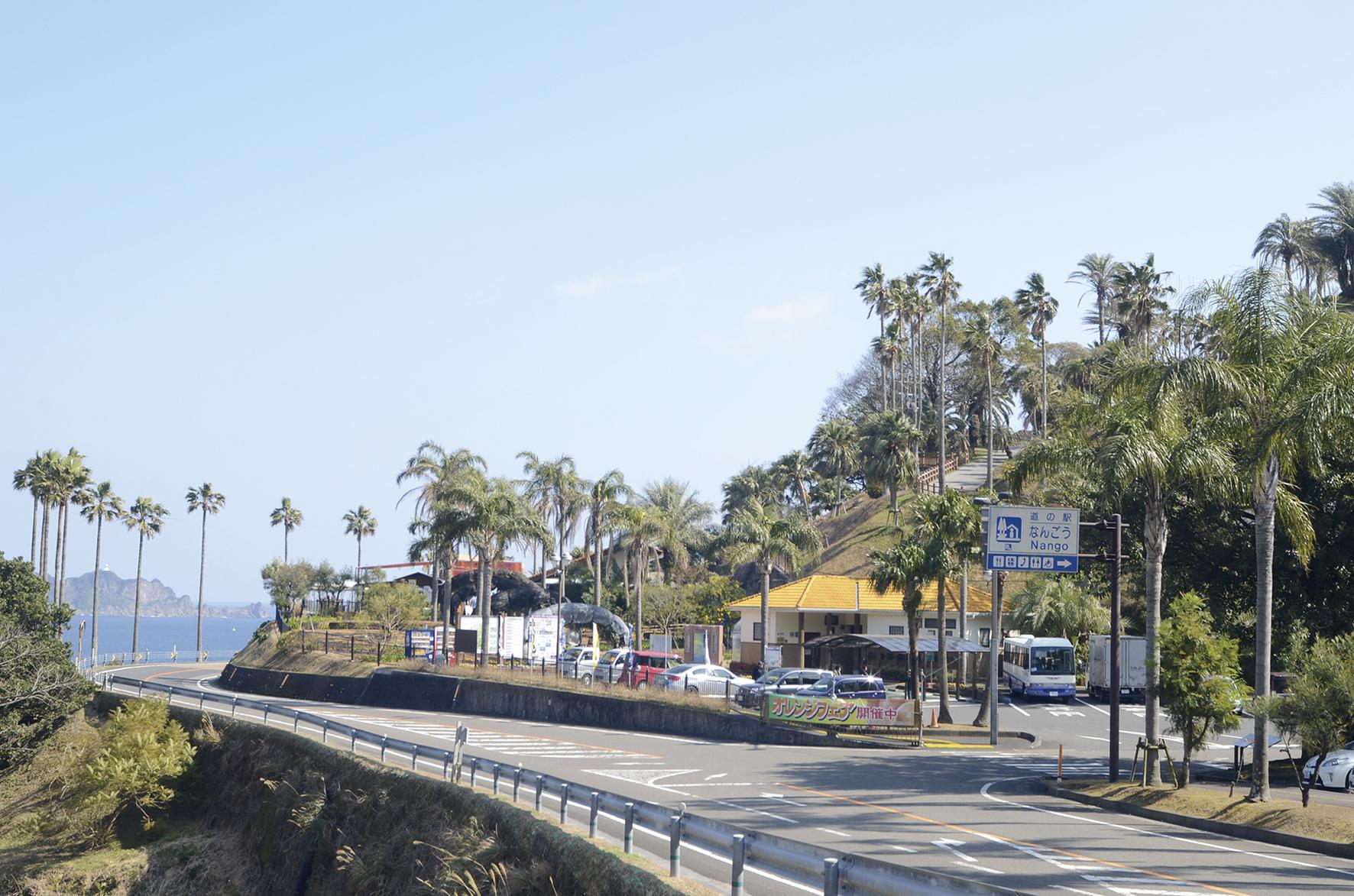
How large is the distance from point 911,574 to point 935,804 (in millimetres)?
16820

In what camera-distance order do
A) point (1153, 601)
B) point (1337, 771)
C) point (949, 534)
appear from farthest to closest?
point (949, 534) < point (1337, 771) < point (1153, 601)

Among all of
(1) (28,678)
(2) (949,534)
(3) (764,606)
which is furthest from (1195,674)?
(1) (28,678)

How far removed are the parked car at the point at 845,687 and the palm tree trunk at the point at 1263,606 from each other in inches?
667

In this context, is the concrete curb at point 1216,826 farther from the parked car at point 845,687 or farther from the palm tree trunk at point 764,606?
the palm tree trunk at point 764,606

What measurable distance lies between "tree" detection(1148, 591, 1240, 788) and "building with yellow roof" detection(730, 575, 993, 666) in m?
36.2

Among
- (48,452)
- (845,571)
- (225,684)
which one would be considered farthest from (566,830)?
(48,452)

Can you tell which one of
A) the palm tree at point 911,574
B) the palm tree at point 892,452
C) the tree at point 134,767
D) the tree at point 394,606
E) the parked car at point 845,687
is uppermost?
the palm tree at point 892,452

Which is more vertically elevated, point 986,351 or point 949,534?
point 986,351

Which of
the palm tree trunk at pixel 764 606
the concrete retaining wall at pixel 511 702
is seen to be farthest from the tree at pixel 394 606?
the palm tree trunk at pixel 764 606

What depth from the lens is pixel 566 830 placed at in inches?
659

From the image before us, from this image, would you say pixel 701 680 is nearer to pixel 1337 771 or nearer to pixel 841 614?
pixel 1337 771

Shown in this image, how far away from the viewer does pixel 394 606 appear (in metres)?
68.1

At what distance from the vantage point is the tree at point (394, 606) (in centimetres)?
6469

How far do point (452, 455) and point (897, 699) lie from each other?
1806 inches
